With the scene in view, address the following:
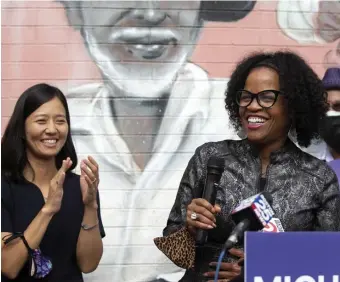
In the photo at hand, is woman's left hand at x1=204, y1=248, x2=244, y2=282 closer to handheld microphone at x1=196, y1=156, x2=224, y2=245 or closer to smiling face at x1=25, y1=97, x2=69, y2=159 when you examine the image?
handheld microphone at x1=196, y1=156, x2=224, y2=245

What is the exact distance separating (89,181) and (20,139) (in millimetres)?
372

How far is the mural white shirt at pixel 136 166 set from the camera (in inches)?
216

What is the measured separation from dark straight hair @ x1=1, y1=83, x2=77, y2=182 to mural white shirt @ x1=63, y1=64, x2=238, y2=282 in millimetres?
1695

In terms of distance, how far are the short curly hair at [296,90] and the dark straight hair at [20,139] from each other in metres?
0.80

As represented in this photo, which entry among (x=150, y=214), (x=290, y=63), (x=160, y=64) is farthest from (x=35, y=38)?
(x=290, y=63)

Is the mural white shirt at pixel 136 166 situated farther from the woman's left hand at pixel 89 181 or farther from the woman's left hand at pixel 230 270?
the woman's left hand at pixel 230 270

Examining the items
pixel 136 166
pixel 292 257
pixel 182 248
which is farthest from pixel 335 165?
pixel 136 166

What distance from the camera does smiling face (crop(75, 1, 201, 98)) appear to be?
5.52m

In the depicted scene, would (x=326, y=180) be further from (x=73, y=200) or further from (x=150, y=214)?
(x=150, y=214)

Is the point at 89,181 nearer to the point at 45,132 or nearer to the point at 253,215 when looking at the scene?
the point at 45,132

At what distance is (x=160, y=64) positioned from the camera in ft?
18.2

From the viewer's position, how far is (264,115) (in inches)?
129

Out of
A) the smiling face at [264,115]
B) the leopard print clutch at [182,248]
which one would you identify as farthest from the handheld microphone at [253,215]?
the smiling face at [264,115]

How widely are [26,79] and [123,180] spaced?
0.90m
